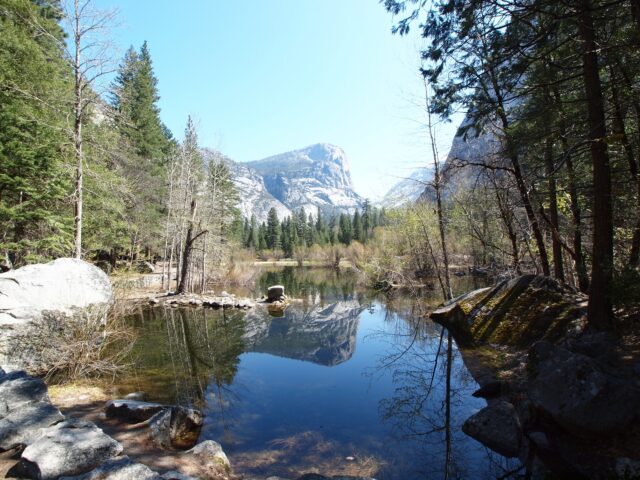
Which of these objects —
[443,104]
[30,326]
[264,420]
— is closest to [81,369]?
[30,326]

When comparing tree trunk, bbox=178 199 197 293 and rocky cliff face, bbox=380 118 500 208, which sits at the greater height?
rocky cliff face, bbox=380 118 500 208

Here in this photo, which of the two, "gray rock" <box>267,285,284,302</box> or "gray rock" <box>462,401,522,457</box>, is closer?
"gray rock" <box>462,401,522,457</box>

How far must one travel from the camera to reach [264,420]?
18.4 ft

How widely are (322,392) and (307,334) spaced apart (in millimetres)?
5025

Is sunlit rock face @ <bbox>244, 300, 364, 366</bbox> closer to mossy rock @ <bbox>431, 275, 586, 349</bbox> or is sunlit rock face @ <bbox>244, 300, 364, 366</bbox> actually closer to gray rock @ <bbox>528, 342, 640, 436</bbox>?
mossy rock @ <bbox>431, 275, 586, 349</bbox>

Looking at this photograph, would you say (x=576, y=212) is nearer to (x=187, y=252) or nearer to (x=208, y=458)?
(x=208, y=458)

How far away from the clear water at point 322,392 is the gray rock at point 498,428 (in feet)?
0.46

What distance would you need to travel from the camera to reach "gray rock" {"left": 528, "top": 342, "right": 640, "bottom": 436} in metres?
3.44

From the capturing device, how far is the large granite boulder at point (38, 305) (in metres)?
5.98

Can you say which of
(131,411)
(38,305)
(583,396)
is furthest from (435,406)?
(38,305)

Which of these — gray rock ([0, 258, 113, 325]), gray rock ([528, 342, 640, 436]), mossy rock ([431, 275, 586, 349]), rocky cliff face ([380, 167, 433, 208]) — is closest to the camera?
gray rock ([528, 342, 640, 436])

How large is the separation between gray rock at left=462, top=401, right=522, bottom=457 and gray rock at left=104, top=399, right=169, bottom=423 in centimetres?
459

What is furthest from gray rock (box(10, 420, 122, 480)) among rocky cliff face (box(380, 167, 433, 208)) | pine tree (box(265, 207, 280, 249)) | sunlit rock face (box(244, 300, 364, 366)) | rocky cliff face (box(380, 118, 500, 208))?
pine tree (box(265, 207, 280, 249))

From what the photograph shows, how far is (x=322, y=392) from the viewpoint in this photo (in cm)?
686
